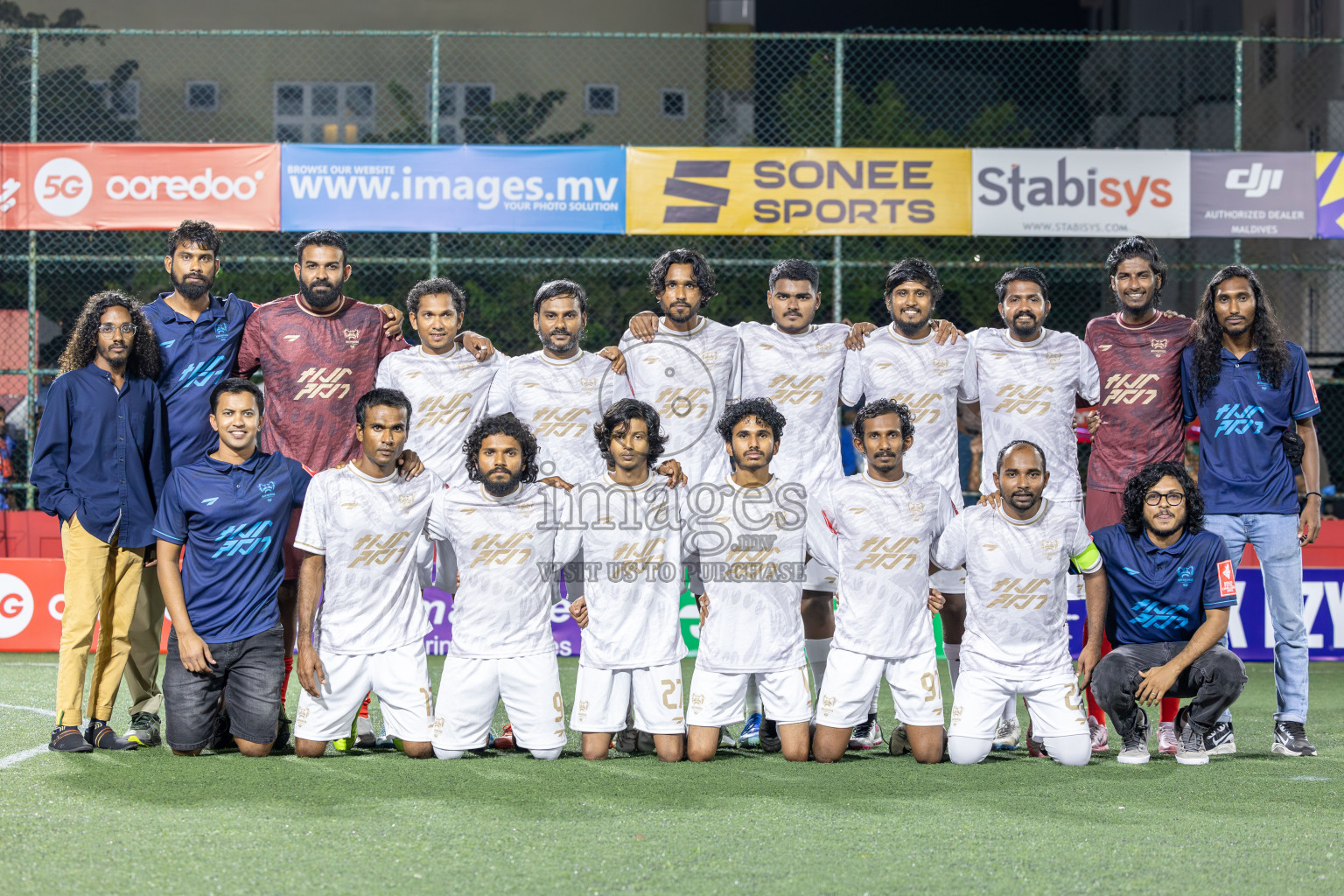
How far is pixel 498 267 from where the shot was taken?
51.2 ft

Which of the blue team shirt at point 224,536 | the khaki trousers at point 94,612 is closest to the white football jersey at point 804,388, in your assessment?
the blue team shirt at point 224,536

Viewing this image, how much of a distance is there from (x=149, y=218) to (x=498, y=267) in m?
5.77

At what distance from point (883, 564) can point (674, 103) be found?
15725 mm

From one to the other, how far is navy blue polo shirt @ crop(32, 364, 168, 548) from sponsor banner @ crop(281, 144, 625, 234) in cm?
489

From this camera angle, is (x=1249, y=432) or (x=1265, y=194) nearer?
(x=1249, y=432)

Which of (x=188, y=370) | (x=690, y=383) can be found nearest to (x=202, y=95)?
(x=188, y=370)

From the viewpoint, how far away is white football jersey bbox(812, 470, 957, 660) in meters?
5.34

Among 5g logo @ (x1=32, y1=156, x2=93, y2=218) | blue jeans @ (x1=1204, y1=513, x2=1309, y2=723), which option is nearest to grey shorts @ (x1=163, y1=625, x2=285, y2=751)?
blue jeans @ (x1=1204, y1=513, x2=1309, y2=723)

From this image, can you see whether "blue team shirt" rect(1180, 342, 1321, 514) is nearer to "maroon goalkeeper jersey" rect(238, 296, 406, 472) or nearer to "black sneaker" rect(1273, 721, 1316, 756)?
"black sneaker" rect(1273, 721, 1316, 756)

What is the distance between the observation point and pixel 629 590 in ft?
17.6

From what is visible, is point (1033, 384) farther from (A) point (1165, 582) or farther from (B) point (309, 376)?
(B) point (309, 376)

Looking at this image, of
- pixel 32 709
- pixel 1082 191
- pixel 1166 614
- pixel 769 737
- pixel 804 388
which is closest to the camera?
pixel 1166 614

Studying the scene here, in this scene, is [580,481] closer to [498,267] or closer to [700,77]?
[498,267]

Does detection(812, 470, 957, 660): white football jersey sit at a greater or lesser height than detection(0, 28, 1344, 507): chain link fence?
lesser
